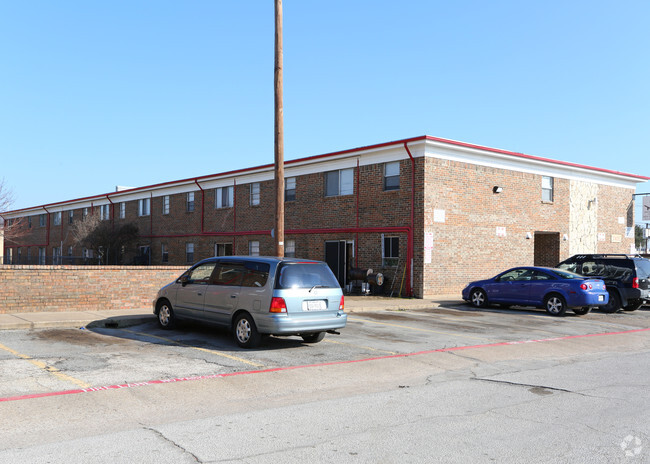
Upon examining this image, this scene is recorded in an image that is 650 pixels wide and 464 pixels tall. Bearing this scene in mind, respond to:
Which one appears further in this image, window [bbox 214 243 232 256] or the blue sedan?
window [bbox 214 243 232 256]

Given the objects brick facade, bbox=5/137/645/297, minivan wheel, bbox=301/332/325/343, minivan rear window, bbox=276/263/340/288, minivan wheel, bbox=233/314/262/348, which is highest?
brick facade, bbox=5/137/645/297

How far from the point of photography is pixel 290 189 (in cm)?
2716

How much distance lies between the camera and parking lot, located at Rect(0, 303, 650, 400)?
311 inches

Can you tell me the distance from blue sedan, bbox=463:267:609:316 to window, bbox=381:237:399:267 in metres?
3.59

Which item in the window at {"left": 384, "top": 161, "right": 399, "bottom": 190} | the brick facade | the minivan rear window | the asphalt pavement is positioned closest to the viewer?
the minivan rear window

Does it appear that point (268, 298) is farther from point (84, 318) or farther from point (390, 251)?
point (390, 251)

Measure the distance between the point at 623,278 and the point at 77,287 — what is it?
15655 millimetres

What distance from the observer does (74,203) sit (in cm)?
4378

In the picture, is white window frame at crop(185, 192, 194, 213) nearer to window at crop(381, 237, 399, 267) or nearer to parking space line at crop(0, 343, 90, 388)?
window at crop(381, 237, 399, 267)

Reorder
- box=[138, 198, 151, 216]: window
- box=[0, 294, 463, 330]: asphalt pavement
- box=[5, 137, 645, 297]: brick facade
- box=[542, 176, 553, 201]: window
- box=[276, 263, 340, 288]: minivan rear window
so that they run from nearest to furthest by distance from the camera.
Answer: box=[276, 263, 340, 288]: minivan rear window → box=[0, 294, 463, 330]: asphalt pavement → box=[5, 137, 645, 297]: brick facade → box=[542, 176, 553, 201]: window → box=[138, 198, 151, 216]: window

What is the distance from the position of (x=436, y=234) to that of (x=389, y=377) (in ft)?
45.8

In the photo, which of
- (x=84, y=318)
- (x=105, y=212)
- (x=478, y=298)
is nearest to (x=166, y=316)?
(x=84, y=318)

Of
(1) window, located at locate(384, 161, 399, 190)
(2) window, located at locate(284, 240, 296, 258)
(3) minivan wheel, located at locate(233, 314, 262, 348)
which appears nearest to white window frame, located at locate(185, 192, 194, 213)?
(2) window, located at locate(284, 240, 296, 258)

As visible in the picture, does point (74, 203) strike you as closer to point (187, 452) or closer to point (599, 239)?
point (599, 239)
